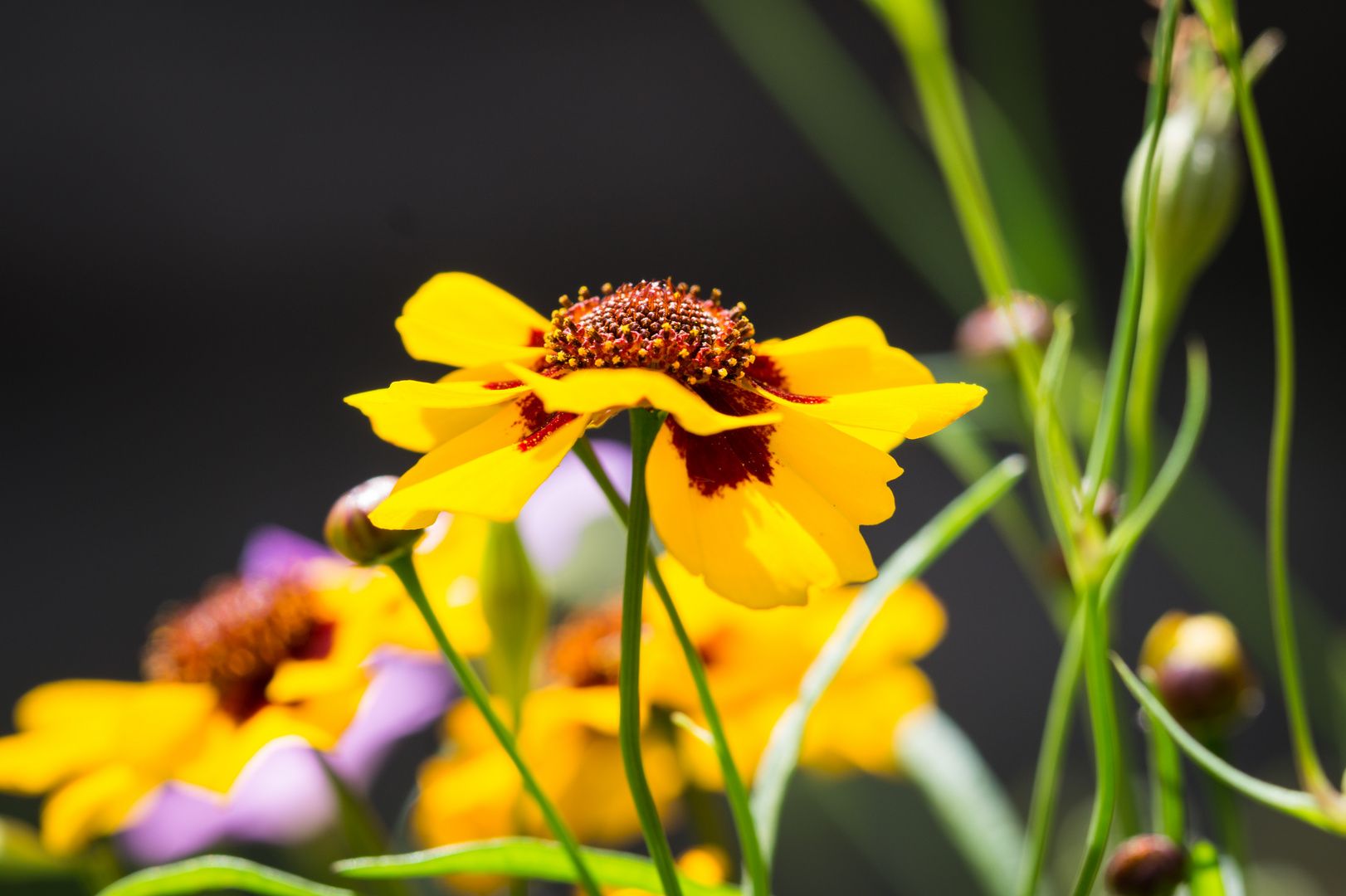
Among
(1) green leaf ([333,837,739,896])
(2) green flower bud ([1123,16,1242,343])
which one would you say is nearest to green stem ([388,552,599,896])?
(1) green leaf ([333,837,739,896])

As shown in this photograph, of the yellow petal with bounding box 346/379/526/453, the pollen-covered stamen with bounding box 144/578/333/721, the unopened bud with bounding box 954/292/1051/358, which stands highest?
the yellow petal with bounding box 346/379/526/453

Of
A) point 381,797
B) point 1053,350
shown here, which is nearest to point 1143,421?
point 1053,350

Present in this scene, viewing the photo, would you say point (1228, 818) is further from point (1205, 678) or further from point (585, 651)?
point (585, 651)

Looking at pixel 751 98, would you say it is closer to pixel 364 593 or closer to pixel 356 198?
pixel 356 198

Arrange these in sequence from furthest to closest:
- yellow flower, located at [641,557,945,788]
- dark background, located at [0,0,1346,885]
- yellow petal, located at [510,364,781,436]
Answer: dark background, located at [0,0,1346,885] → yellow flower, located at [641,557,945,788] → yellow petal, located at [510,364,781,436]

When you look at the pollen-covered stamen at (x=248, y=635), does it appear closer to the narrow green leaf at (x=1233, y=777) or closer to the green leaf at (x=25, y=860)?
the green leaf at (x=25, y=860)

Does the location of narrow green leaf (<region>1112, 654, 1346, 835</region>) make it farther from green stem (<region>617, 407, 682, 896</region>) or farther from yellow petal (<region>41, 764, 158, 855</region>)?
yellow petal (<region>41, 764, 158, 855</region>)
